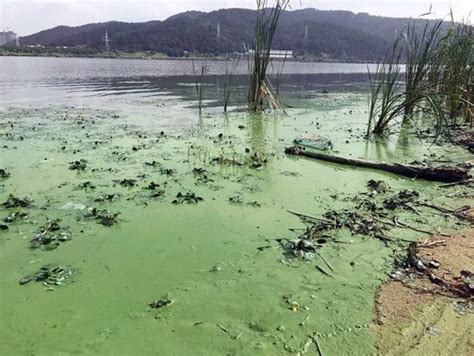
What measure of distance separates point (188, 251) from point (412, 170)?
11.3ft

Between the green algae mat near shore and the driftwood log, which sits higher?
the driftwood log

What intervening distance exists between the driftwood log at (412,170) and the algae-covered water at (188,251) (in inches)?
8.0

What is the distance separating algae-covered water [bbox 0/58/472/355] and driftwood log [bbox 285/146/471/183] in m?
0.20

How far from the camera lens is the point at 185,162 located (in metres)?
6.00

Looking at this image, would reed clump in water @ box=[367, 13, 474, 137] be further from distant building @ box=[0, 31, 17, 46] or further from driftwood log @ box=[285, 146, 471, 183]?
distant building @ box=[0, 31, 17, 46]

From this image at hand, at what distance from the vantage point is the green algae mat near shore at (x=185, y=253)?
240 centimetres

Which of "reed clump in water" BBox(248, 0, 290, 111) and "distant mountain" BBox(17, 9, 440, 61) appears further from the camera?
"distant mountain" BBox(17, 9, 440, 61)

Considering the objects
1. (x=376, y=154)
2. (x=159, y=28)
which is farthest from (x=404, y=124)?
(x=159, y=28)

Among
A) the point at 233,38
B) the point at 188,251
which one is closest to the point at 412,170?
the point at 188,251

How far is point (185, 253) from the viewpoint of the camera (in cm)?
335

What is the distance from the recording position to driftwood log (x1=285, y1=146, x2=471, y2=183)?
17.3ft

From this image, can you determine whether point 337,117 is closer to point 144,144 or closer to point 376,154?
point 376,154

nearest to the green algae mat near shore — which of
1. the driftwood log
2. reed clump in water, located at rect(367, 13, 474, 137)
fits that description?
the driftwood log

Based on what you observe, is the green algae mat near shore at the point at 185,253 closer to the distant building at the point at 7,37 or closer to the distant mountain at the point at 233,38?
the distant mountain at the point at 233,38
